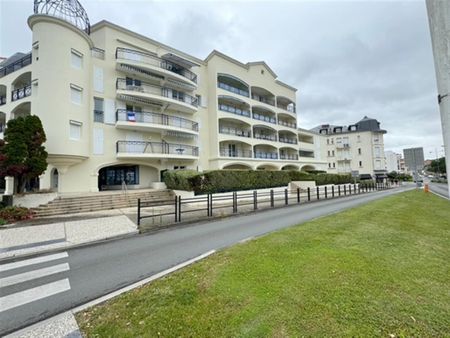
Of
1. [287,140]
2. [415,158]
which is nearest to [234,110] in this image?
[287,140]

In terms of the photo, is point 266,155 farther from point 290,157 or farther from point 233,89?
point 233,89

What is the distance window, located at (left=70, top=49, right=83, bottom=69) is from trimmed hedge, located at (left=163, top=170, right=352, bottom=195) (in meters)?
11.3

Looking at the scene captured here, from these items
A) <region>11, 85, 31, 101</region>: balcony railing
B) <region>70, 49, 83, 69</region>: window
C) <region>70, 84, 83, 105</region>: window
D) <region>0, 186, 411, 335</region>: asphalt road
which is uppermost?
<region>70, 49, 83, 69</region>: window

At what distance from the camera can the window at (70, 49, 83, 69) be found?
1689cm

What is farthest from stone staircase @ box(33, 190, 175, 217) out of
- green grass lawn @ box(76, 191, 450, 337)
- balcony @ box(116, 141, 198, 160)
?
green grass lawn @ box(76, 191, 450, 337)

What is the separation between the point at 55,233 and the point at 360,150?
210 feet

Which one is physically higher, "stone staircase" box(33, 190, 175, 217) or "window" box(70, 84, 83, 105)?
"window" box(70, 84, 83, 105)

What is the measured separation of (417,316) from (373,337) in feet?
2.55

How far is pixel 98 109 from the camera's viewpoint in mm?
19125

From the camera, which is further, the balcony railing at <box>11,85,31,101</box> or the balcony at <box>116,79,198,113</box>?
the balcony at <box>116,79,198,113</box>

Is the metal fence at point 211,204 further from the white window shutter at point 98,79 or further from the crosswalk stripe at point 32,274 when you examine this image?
the white window shutter at point 98,79

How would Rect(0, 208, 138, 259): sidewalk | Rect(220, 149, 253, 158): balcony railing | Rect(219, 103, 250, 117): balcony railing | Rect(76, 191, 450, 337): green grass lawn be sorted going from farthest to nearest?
Rect(220, 149, 253, 158): balcony railing < Rect(219, 103, 250, 117): balcony railing < Rect(0, 208, 138, 259): sidewalk < Rect(76, 191, 450, 337): green grass lawn

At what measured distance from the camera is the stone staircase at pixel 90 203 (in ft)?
41.8

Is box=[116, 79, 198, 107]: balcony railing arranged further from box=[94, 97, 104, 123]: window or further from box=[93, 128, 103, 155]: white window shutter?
box=[93, 128, 103, 155]: white window shutter
